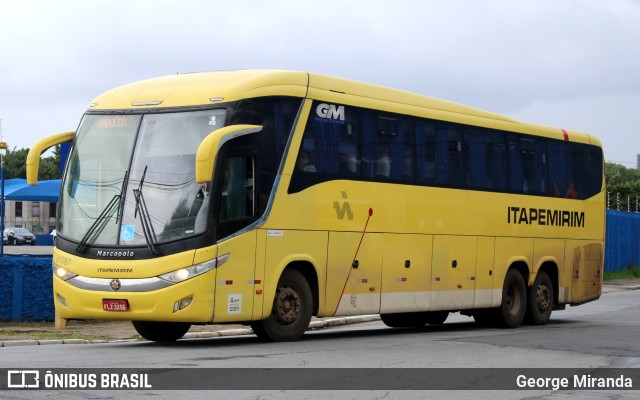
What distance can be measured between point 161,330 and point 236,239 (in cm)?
283

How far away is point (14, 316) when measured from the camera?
2677 centimetres

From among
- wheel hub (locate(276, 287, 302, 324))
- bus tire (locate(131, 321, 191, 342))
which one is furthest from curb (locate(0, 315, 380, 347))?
wheel hub (locate(276, 287, 302, 324))

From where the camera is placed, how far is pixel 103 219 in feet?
56.2

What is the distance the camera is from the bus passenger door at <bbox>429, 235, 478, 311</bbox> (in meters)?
22.1

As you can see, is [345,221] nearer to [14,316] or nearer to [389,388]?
[389,388]

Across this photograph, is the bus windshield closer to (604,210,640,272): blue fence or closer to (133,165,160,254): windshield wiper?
(133,165,160,254): windshield wiper

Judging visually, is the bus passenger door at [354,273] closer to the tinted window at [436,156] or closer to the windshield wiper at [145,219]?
the tinted window at [436,156]

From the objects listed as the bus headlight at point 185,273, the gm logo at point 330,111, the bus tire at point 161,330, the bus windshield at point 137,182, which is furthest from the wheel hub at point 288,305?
the gm logo at point 330,111

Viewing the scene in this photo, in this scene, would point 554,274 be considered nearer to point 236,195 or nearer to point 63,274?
point 236,195

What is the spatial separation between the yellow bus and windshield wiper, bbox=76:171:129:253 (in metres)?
0.02

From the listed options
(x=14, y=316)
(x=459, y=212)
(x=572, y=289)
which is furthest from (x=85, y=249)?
(x=572, y=289)

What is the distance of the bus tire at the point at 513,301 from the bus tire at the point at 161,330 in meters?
7.95

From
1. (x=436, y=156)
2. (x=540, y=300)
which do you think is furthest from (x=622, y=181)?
(x=436, y=156)

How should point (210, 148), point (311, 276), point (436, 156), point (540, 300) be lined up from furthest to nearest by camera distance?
point (540, 300), point (436, 156), point (311, 276), point (210, 148)
